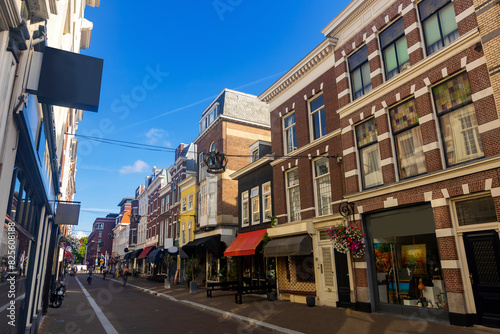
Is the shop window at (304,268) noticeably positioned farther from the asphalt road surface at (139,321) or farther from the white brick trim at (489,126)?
the white brick trim at (489,126)

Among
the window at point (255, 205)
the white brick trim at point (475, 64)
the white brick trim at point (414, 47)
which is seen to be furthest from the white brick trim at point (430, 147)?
the window at point (255, 205)

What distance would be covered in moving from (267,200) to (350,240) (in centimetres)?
872

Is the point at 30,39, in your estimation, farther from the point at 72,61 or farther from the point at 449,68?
the point at 449,68

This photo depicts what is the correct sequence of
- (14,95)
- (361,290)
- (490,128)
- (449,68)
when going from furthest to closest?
1. (361,290)
2. (449,68)
3. (490,128)
4. (14,95)

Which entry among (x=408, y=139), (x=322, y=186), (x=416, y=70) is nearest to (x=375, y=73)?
(x=416, y=70)

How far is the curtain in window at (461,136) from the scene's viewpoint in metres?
9.98

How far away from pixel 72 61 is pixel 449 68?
10718mm

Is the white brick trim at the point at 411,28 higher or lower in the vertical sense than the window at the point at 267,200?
higher

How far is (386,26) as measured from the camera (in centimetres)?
1325

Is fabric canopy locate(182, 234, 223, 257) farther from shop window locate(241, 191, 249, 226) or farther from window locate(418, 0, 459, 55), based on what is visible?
window locate(418, 0, 459, 55)

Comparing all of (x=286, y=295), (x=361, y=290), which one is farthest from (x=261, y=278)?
(x=361, y=290)

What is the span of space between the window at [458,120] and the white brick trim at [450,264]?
296cm

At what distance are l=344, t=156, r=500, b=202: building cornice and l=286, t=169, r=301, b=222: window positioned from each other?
4.70 meters

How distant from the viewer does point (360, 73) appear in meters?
14.5
